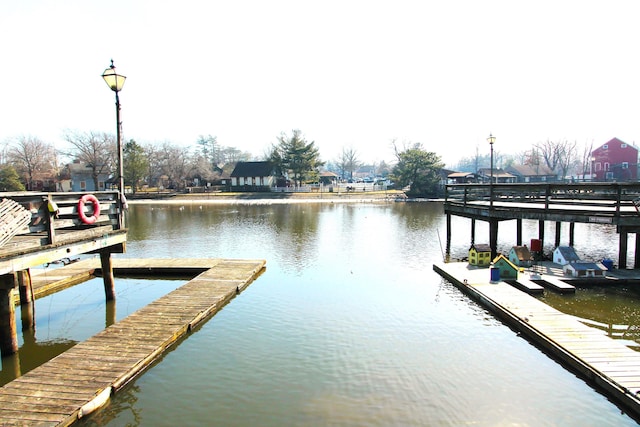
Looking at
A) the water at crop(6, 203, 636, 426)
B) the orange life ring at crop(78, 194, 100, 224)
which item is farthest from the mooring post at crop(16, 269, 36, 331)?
the orange life ring at crop(78, 194, 100, 224)

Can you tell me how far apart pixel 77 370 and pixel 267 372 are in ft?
11.5

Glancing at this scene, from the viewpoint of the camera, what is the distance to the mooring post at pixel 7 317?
843 cm

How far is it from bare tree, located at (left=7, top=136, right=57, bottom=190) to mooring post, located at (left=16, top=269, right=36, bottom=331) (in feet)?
231

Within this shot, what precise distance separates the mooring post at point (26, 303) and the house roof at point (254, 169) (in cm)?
6803

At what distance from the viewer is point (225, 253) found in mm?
22125

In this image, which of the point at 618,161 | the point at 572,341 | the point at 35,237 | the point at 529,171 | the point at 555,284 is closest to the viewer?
the point at 572,341

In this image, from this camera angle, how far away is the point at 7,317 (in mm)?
8836

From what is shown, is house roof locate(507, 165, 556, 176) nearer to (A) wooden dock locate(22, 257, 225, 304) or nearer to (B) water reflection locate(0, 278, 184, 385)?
(A) wooden dock locate(22, 257, 225, 304)

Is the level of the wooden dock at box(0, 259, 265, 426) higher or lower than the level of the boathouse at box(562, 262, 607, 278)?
lower

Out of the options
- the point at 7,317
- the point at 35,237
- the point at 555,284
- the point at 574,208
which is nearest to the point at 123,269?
the point at 35,237

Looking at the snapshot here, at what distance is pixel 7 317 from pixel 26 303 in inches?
124

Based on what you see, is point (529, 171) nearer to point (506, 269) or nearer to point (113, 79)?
point (506, 269)

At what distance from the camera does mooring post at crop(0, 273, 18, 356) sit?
8430mm

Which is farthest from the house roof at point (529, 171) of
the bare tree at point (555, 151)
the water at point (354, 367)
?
the water at point (354, 367)
